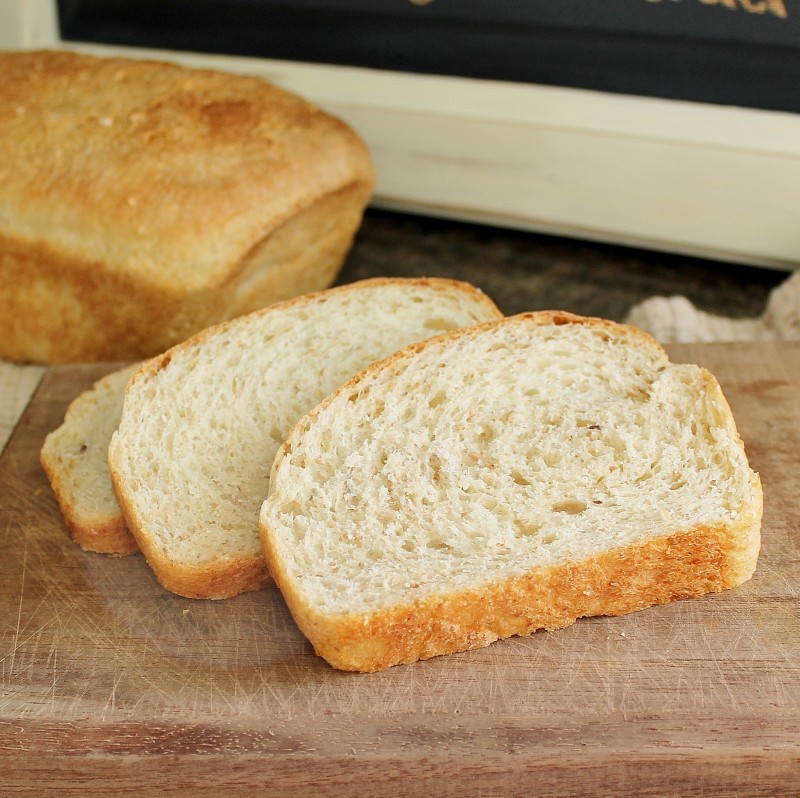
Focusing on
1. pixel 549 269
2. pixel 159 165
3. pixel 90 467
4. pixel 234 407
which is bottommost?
pixel 549 269

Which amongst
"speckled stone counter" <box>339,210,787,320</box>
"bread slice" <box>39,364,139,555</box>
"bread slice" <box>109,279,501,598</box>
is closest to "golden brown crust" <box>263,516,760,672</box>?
"bread slice" <box>109,279,501,598</box>

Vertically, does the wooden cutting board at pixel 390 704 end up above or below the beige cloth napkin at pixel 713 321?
above

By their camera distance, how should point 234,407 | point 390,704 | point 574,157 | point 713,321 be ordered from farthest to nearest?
1. point 574,157
2. point 713,321
3. point 234,407
4. point 390,704

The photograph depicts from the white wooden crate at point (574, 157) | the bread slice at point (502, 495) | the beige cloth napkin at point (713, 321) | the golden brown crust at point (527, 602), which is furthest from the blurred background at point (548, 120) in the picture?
the golden brown crust at point (527, 602)

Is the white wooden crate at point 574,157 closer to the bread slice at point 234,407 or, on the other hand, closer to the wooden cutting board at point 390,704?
the bread slice at point 234,407

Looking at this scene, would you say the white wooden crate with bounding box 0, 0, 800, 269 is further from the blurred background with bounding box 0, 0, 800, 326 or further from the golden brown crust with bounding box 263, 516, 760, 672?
the golden brown crust with bounding box 263, 516, 760, 672

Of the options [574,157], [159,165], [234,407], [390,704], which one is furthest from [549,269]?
[390,704]

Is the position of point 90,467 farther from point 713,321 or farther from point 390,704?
point 713,321
